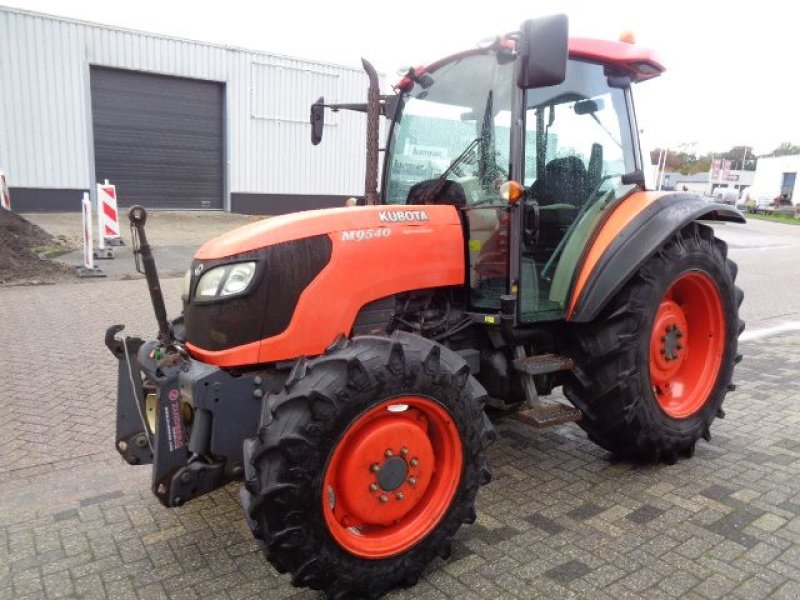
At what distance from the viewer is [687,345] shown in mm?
3971

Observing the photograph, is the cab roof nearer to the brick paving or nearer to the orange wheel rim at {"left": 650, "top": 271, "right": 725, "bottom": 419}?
the orange wheel rim at {"left": 650, "top": 271, "right": 725, "bottom": 419}

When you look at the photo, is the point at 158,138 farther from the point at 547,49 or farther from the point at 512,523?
the point at 512,523

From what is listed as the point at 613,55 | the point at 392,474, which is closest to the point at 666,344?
the point at 613,55

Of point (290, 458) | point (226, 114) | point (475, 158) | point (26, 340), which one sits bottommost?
point (26, 340)

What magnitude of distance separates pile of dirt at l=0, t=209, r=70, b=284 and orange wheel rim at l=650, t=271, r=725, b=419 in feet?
27.6

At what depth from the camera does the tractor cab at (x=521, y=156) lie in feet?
10.4

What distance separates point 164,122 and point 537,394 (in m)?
16.5

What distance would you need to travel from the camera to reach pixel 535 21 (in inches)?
109

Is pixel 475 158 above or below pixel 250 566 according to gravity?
above

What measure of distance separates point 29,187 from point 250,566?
15899 mm

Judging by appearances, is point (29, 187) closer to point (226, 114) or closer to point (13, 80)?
point (13, 80)

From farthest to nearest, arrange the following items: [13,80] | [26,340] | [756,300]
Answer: [13,80], [756,300], [26,340]

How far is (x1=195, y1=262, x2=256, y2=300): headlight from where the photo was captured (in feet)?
8.60

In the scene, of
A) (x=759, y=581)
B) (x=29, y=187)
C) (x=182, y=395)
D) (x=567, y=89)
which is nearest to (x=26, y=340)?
(x=182, y=395)
